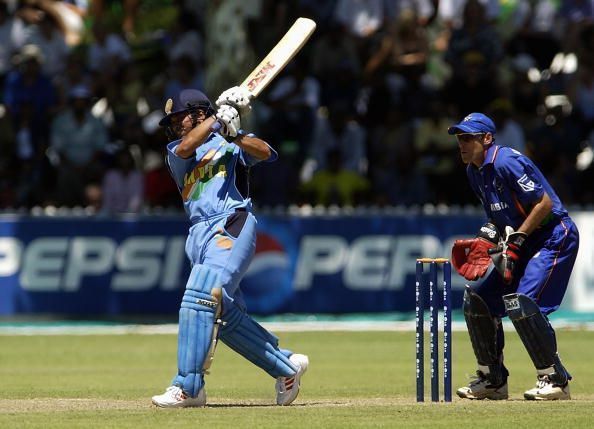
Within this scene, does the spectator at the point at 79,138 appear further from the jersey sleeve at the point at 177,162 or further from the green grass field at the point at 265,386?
the jersey sleeve at the point at 177,162

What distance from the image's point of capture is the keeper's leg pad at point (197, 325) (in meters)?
8.35

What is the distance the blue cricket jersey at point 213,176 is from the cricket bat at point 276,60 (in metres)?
0.40

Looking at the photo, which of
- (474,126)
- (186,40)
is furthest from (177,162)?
(186,40)

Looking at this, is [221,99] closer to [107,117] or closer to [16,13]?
[107,117]

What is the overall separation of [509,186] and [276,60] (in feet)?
5.58

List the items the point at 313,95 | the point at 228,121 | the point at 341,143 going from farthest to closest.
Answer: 1. the point at 313,95
2. the point at 341,143
3. the point at 228,121

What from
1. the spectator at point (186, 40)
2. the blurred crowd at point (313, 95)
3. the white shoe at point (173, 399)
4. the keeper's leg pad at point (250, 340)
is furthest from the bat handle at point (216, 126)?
the spectator at point (186, 40)

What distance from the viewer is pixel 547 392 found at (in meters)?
8.95

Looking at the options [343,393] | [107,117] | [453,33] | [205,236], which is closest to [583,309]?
[453,33]

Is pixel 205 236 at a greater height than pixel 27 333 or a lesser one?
greater

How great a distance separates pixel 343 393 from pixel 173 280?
6.80 m

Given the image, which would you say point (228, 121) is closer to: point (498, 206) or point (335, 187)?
point (498, 206)

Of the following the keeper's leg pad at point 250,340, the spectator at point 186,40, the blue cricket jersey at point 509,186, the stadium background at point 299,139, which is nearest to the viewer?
the keeper's leg pad at point 250,340

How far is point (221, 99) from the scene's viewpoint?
8422mm
